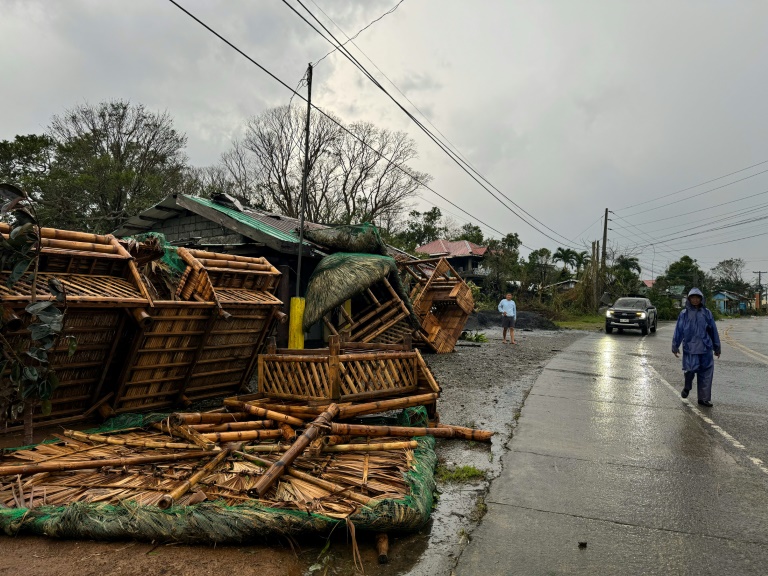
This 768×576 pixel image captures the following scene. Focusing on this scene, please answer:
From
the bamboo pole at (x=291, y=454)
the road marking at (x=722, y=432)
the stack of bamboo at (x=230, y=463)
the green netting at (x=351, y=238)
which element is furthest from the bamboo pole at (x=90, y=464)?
the green netting at (x=351, y=238)

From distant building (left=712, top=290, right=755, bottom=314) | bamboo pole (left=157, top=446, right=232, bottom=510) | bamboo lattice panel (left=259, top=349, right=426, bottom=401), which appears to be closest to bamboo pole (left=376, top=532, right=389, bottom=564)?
bamboo pole (left=157, top=446, right=232, bottom=510)

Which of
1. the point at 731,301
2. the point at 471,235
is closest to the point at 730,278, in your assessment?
the point at 731,301

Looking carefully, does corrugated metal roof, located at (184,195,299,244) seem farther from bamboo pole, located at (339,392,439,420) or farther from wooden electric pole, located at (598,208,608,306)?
wooden electric pole, located at (598,208,608,306)

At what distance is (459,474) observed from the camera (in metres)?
4.84

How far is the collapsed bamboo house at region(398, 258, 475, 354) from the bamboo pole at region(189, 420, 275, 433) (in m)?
9.33

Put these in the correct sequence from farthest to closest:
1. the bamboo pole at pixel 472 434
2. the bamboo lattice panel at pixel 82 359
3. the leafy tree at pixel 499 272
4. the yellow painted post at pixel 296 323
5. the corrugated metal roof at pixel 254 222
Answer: the leafy tree at pixel 499 272
the corrugated metal roof at pixel 254 222
the yellow painted post at pixel 296 323
the bamboo pole at pixel 472 434
the bamboo lattice panel at pixel 82 359

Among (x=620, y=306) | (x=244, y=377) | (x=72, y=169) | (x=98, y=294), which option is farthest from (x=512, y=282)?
(x=98, y=294)

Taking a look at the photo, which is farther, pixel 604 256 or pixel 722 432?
pixel 604 256

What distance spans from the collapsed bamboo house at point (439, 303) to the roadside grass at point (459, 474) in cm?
936

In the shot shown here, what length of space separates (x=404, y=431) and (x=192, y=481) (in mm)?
2165

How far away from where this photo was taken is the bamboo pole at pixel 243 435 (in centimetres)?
469

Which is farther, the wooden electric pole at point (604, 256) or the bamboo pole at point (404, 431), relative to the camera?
the wooden electric pole at point (604, 256)

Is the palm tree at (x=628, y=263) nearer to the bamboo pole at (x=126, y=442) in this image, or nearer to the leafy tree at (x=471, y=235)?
the leafy tree at (x=471, y=235)

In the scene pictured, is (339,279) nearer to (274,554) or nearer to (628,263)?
(274,554)
